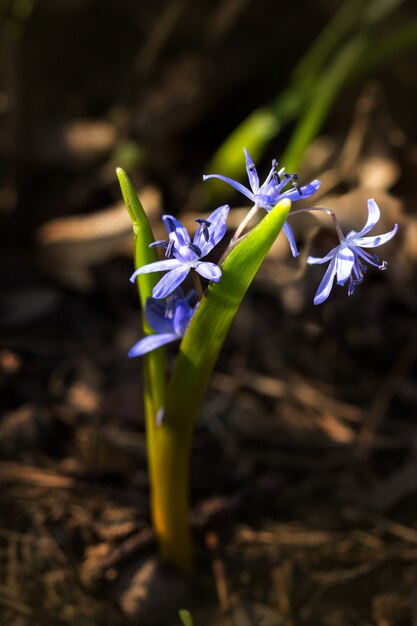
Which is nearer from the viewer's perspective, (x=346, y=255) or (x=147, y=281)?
(x=346, y=255)

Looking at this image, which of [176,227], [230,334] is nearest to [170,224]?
[176,227]

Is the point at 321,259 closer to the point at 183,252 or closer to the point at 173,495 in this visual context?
the point at 183,252

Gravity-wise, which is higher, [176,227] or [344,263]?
[176,227]

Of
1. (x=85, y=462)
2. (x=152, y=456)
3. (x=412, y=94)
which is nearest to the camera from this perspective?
(x=152, y=456)

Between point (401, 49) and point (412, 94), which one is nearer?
point (401, 49)

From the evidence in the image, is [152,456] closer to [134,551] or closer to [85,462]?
[134,551]

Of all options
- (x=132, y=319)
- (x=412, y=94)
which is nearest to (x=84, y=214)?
(x=132, y=319)

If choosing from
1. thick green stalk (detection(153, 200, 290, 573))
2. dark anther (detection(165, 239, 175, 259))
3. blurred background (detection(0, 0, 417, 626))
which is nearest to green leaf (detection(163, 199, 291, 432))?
thick green stalk (detection(153, 200, 290, 573))
